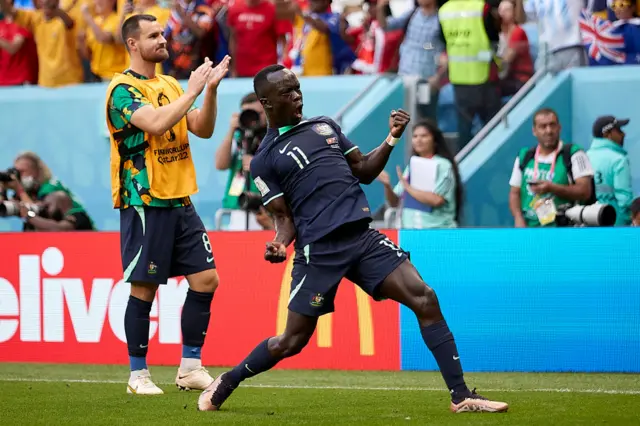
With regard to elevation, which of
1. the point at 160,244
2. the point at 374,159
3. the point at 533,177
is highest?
the point at 374,159

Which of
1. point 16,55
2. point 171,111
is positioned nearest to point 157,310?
point 171,111

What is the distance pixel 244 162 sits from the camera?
1216 centimetres

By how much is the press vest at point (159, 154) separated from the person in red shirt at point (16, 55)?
27.9ft

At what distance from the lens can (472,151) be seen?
1318 centimetres

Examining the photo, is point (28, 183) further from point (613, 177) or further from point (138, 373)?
point (613, 177)

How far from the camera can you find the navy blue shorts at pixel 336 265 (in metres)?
6.88

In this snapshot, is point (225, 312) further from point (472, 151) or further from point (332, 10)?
point (332, 10)

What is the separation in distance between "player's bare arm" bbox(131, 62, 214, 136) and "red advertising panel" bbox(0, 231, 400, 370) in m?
2.89

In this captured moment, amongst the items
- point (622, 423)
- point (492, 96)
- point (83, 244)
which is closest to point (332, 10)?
point (492, 96)

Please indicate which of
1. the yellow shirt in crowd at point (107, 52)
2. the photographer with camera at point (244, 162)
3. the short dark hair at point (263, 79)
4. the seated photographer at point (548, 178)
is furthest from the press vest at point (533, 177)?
the yellow shirt in crowd at point (107, 52)

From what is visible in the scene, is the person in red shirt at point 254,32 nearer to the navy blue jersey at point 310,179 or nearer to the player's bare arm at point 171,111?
the player's bare arm at point 171,111

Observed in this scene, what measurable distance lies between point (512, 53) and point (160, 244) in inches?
236

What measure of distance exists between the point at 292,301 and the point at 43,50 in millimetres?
10290

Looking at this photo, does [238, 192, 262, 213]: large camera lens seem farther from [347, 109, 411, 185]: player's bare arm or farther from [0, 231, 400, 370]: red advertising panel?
[347, 109, 411, 185]: player's bare arm
